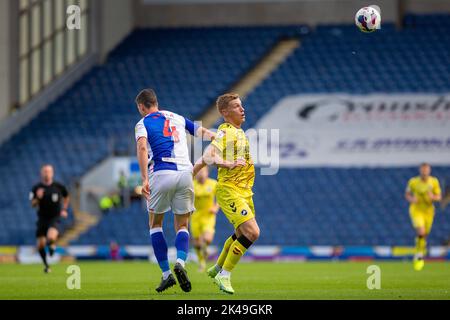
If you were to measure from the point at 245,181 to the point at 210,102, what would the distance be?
19.4 m

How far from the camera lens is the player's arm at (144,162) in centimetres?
1323

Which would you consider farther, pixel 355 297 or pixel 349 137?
pixel 349 137

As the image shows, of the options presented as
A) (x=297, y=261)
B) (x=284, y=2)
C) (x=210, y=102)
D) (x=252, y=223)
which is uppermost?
(x=252, y=223)

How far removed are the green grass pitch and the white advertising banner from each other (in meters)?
9.23


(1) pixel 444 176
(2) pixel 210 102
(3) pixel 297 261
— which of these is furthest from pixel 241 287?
(2) pixel 210 102

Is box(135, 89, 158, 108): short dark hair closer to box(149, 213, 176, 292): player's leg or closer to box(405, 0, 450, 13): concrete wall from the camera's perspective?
box(149, 213, 176, 292): player's leg

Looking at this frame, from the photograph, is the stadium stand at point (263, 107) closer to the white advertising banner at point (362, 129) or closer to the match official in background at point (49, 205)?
the white advertising banner at point (362, 129)

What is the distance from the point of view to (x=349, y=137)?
31.7m

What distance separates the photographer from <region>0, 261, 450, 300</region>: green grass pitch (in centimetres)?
1354

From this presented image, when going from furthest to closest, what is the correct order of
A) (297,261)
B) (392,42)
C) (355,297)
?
1. (392,42)
2. (297,261)
3. (355,297)

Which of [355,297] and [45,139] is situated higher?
[355,297]

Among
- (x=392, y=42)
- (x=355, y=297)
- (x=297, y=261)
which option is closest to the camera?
(x=355, y=297)

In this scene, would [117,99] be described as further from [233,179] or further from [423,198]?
[233,179]

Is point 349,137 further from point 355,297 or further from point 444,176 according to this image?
point 355,297
